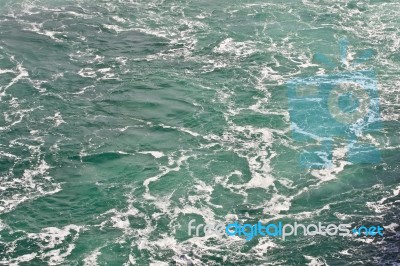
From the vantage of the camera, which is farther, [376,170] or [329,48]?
[329,48]

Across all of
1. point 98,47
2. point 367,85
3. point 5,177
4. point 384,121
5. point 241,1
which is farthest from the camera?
point 241,1

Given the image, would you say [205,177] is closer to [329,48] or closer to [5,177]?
[5,177]

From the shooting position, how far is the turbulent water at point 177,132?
103m

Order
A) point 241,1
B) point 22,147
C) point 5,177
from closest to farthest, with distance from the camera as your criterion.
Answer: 1. point 5,177
2. point 22,147
3. point 241,1

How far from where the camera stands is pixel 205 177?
117625mm

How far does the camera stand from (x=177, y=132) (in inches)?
5103

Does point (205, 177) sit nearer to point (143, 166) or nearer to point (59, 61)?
point (143, 166)

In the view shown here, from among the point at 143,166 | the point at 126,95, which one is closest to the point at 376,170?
the point at 143,166

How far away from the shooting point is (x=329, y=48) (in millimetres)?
159000

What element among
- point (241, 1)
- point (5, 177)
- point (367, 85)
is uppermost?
point (241, 1)

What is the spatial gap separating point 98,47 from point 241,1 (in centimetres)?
4958

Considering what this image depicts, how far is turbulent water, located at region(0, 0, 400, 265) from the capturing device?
102875mm

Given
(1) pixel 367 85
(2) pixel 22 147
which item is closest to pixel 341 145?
(1) pixel 367 85

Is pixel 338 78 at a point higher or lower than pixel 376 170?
higher
